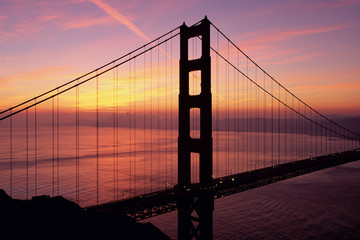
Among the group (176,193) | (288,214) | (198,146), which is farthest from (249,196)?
(176,193)

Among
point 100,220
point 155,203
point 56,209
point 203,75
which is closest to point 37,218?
point 56,209

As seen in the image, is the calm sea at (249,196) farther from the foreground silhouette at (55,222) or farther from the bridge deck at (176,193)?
the bridge deck at (176,193)

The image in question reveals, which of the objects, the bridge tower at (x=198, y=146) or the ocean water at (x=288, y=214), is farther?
the ocean water at (x=288, y=214)

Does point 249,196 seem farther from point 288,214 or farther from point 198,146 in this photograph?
point 198,146

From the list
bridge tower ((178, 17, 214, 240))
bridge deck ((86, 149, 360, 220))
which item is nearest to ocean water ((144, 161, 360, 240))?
bridge deck ((86, 149, 360, 220))

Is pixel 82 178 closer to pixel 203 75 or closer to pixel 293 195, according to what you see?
pixel 293 195

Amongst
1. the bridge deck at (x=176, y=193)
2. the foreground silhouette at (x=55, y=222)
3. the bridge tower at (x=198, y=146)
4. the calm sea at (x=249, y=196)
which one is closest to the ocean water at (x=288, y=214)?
the calm sea at (x=249, y=196)
